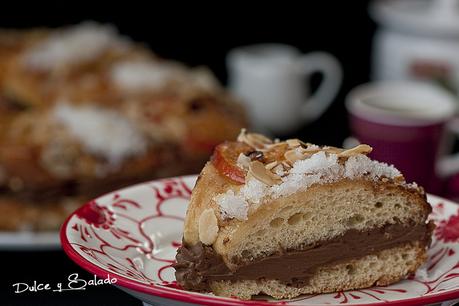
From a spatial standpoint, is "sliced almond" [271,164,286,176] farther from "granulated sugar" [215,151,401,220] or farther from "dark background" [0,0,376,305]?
"dark background" [0,0,376,305]

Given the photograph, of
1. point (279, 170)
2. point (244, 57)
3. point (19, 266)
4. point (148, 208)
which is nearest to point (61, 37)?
point (244, 57)

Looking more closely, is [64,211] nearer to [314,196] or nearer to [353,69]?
[314,196]

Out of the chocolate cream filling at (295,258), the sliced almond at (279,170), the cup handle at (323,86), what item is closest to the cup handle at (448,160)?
the cup handle at (323,86)

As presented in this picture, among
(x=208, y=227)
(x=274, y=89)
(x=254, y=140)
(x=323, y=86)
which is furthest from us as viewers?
(x=323, y=86)

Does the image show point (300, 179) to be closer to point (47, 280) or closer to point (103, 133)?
point (47, 280)

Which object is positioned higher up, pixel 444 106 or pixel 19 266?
pixel 444 106

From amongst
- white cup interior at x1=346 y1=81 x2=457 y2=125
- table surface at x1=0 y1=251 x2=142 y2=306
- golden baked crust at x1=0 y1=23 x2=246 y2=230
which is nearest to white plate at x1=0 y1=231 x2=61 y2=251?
table surface at x1=0 y1=251 x2=142 y2=306

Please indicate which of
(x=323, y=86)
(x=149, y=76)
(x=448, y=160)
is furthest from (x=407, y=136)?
(x=323, y=86)
